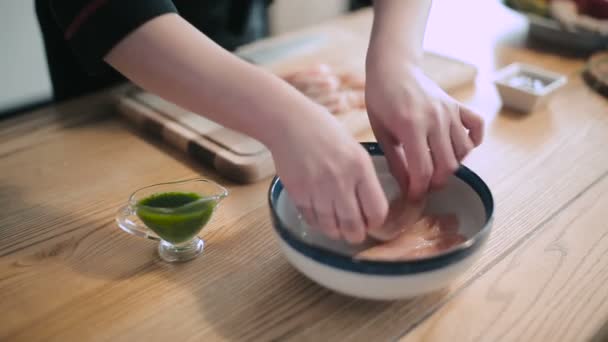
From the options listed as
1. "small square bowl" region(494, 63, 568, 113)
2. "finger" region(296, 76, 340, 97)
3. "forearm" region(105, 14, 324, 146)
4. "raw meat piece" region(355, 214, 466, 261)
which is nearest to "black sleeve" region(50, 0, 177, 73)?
"forearm" region(105, 14, 324, 146)

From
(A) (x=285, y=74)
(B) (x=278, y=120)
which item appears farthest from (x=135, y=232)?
(A) (x=285, y=74)

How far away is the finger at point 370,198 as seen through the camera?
0.54 meters

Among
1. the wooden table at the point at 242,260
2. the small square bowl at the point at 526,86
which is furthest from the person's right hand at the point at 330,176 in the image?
the small square bowl at the point at 526,86

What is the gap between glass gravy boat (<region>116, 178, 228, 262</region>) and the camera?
64 centimetres

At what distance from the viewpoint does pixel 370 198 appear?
0.54 m

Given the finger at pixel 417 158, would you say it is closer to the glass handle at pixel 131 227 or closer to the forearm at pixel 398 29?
the forearm at pixel 398 29

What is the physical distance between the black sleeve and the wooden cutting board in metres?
0.12

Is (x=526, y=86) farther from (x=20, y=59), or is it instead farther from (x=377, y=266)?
(x=20, y=59)

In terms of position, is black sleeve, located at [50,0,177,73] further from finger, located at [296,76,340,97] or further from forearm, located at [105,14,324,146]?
finger, located at [296,76,340,97]

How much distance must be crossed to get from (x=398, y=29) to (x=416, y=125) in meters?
0.18

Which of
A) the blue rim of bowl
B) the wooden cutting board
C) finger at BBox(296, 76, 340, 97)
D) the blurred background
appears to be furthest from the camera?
the blurred background

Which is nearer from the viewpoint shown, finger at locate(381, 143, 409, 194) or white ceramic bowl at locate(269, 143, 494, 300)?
white ceramic bowl at locate(269, 143, 494, 300)

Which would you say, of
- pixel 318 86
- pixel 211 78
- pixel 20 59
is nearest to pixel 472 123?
pixel 211 78

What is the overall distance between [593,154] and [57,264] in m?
0.82
